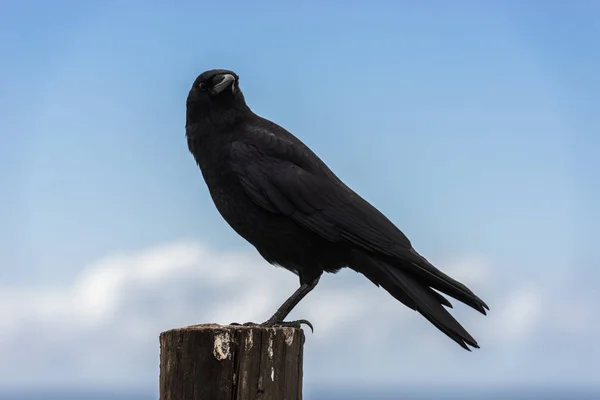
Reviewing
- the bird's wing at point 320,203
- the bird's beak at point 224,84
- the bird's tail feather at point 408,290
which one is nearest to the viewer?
the bird's tail feather at point 408,290

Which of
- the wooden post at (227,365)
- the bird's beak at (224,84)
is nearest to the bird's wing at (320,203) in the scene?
the bird's beak at (224,84)

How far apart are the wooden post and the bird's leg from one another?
1.06 m

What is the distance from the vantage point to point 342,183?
5805 mm

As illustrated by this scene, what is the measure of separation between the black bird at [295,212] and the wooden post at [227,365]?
1.16m

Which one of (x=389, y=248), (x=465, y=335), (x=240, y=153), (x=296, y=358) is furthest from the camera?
(x=240, y=153)

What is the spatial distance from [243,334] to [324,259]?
1541 mm

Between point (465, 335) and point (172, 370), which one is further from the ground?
point (465, 335)

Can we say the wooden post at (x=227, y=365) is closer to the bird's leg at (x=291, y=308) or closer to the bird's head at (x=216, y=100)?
the bird's leg at (x=291, y=308)

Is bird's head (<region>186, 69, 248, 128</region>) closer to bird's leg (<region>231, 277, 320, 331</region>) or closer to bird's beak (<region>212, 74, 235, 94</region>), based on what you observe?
bird's beak (<region>212, 74, 235, 94</region>)

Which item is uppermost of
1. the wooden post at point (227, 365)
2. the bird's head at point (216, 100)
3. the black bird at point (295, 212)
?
the bird's head at point (216, 100)

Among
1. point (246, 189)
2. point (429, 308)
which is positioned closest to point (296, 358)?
point (429, 308)

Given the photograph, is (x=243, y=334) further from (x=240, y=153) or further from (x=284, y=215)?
(x=240, y=153)

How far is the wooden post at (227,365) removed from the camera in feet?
12.9

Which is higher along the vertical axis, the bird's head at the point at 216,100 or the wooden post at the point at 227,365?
the bird's head at the point at 216,100
